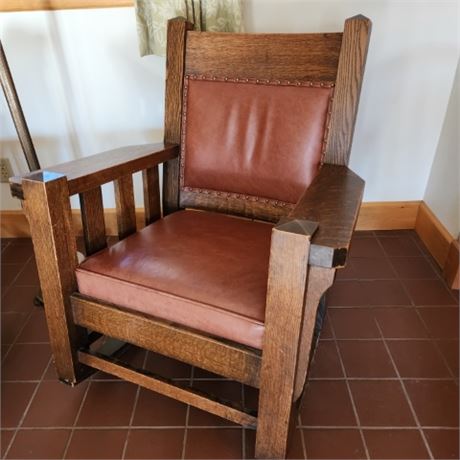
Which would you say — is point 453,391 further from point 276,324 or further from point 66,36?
point 66,36

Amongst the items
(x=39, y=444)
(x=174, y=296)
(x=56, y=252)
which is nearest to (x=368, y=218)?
(x=174, y=296)

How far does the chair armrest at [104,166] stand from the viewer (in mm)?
838

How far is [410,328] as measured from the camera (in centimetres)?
130

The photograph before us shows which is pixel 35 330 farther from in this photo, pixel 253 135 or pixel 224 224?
pixel 253 135

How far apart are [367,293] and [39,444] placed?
1142mm

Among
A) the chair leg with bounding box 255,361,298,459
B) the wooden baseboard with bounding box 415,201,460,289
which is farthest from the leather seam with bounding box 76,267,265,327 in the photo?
the wooden baseboard with bounding box 415,201,460,289

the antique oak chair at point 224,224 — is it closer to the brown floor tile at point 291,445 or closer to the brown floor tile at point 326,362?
the brown floor tile at point 291,445

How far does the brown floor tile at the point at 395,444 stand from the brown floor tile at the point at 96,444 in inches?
23.6

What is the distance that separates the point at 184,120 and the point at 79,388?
0.82 metres

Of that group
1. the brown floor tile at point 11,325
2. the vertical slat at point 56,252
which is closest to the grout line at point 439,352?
the vertical slat at point 56,252

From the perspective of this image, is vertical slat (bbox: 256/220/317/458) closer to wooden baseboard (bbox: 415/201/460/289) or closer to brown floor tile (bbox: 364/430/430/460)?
brown floor tile (bbox: 364/430/430/460)

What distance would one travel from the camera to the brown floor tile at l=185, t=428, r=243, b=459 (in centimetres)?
92

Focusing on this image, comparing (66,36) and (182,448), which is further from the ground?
(66,36)

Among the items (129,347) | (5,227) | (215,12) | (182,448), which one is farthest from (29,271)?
(215,12)
